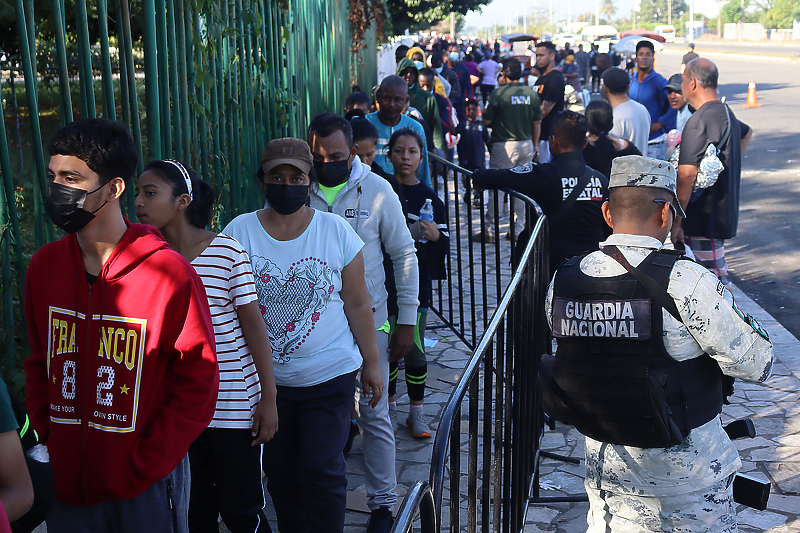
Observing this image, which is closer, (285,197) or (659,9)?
(285,197)


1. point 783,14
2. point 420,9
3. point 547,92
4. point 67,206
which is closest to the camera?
point 67,206

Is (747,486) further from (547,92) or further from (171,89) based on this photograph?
(547,92)

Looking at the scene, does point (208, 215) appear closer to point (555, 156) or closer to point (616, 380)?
point (616, 380)

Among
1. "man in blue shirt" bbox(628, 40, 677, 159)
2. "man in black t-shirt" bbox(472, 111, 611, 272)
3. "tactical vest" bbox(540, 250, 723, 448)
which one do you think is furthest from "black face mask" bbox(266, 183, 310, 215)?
"man in blue shirt" bbox(628, 40, 677, 159)

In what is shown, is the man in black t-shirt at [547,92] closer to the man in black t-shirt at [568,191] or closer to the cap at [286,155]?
the man in black t-shirt at [568,191]

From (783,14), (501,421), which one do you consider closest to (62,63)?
(501,421)

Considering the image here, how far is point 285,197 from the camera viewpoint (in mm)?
3225

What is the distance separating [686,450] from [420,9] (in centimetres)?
2084

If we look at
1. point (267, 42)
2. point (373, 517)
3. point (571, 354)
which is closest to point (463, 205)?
point (267, 42)

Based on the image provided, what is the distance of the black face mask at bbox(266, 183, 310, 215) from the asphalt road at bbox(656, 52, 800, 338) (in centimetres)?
516

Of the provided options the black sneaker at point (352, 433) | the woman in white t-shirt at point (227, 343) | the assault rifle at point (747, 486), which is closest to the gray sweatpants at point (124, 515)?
the woman in white t-shirt at point (227, 343)

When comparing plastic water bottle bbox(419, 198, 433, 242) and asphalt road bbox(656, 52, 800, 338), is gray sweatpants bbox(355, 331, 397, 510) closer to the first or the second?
plastic water bottle bbox(419, 198, 433, 242)

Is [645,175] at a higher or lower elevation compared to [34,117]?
lower

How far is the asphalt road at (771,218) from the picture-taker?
7.80m
